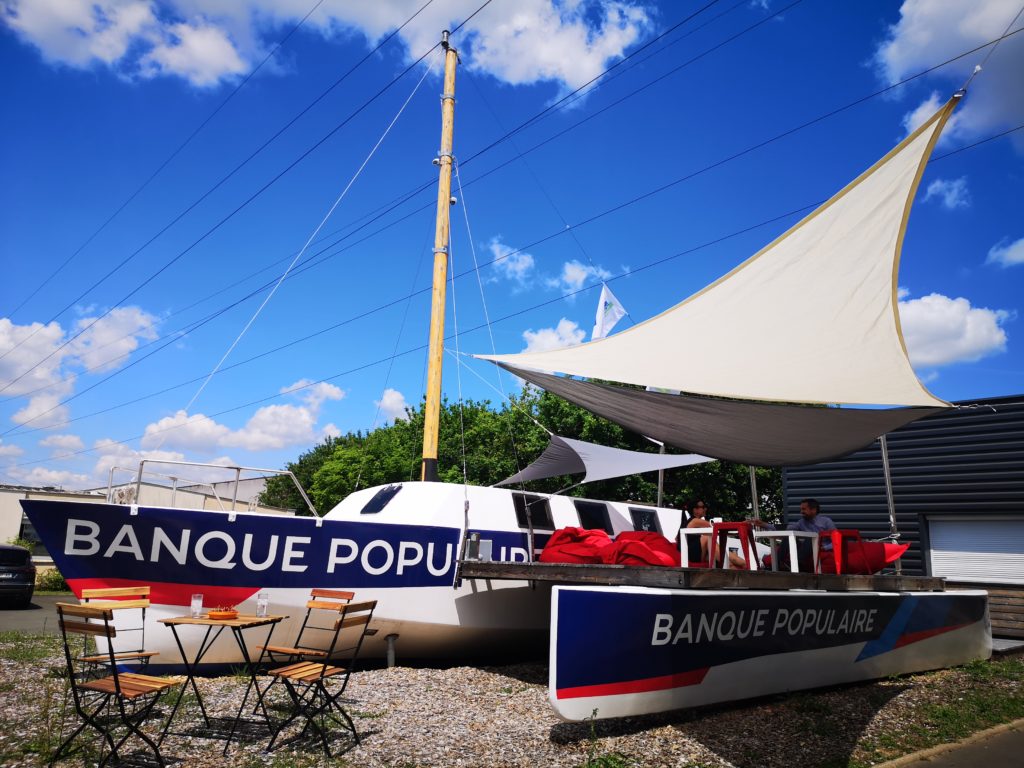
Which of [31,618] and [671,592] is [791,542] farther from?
[31,618]

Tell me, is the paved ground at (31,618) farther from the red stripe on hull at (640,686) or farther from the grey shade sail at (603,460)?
the red stripe on hull at (640,686)

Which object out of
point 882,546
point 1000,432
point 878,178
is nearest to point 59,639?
point 882,546

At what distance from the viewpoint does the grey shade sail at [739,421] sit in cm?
699

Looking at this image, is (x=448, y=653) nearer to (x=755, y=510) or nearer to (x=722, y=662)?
(x=722, y=662)

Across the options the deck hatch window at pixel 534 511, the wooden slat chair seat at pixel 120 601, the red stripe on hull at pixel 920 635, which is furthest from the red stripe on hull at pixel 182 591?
the red stripe on hull at pixel 920 635

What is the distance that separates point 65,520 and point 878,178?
9987mm

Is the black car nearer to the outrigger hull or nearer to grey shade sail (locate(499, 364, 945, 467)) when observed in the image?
grey shade sail (locate(499, 364, 945, 467))

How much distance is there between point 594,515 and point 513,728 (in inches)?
204

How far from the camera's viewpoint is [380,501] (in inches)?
397

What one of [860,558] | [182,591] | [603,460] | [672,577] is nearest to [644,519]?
[603,460]

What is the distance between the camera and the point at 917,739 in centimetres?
651

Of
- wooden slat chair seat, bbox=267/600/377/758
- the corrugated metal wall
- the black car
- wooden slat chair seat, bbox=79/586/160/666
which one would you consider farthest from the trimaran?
the black car

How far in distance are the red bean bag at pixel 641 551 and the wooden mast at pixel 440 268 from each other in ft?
13.4

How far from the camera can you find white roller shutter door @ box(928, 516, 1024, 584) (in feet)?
46.4
